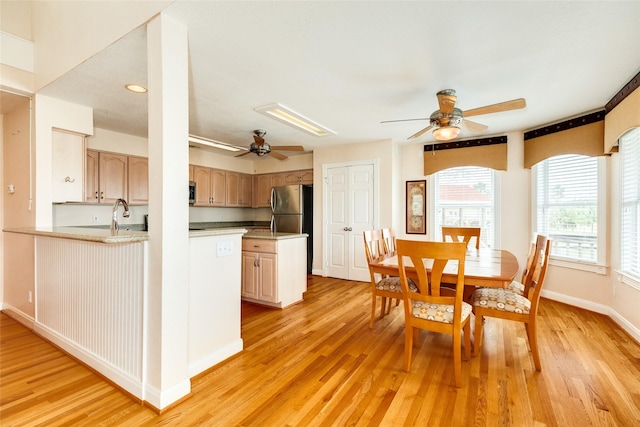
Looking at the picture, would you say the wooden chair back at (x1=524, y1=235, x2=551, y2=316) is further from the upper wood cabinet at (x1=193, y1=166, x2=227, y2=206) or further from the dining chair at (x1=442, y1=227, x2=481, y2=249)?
the upper wood cabinet at (x1=193, y1=166, x2=227, y2=206)

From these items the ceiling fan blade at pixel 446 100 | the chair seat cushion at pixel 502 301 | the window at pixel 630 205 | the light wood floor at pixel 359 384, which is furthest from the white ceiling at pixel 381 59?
the light wood floor at pixel 359 384

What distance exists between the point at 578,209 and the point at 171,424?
477 centimetres

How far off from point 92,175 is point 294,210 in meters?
3.15

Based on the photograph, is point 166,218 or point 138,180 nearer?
point 166,218

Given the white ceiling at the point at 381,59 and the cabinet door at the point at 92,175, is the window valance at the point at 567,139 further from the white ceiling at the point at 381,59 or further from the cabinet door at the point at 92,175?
the cabinet door at the point at 92,175

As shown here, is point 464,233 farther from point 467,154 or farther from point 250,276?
point 250,276

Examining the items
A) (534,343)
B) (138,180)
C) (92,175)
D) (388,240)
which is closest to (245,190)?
(138,180)

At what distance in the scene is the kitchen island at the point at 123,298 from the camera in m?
1.81

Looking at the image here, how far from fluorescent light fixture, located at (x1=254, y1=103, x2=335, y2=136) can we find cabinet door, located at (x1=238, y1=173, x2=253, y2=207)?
2.50m

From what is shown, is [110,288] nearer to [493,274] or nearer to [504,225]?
[493,274]

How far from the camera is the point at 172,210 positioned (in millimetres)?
1744

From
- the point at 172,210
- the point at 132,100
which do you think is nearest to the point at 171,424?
the point at 172,210

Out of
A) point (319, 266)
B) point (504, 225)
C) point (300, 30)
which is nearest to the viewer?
point (300, 30)

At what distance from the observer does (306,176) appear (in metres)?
5.80
